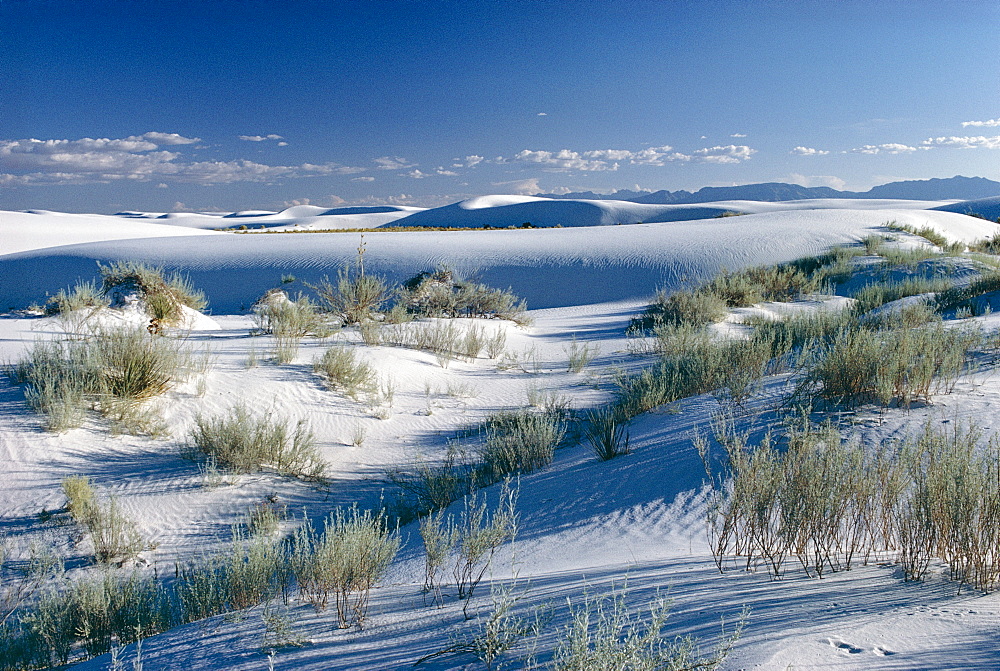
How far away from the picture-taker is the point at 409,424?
7.13m

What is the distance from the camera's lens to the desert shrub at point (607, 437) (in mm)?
5312

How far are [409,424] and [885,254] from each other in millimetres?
17739

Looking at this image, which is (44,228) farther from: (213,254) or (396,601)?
(396,601)

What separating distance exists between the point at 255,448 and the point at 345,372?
221cm

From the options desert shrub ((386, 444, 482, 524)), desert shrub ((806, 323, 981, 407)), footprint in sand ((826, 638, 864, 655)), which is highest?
desert shrub ((806, 323, 981, 407))

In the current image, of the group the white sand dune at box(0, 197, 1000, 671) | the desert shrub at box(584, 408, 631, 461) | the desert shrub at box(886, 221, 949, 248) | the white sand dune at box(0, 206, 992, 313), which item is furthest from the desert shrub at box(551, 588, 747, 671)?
the desert shrub at box(886, 221, 949, 248)

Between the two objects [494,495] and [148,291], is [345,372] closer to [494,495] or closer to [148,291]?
[494,495]

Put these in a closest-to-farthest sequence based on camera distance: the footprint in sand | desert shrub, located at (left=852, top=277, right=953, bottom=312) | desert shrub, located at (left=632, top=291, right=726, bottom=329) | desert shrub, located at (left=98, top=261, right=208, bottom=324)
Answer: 1. the footprint in sand
2. desert shrub, located at (left=98, top=261, right=208, bottom=324)
3. desert shrub, located at (left=632, top=291, right=726, bottom=329)
4. desert shrub, located at (left=852, top=277, right=953, bottom=312)

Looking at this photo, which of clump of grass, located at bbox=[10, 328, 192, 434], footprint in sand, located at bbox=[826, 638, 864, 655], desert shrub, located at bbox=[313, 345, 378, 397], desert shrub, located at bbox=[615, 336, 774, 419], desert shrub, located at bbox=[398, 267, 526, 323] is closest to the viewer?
footprint in sand, located at bbox=[826, 638, 864, 655]

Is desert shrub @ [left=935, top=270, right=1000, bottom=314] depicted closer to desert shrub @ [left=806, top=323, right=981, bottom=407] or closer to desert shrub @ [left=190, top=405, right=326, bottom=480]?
desert shrub @ [left=806, top=323, right=981, bottom=407]

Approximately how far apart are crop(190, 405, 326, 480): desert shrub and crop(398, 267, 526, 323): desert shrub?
7.14 metres

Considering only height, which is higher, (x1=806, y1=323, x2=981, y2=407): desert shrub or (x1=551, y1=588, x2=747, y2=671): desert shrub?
(x1=806, y1=323, x2=981, y2=407): desert shrub

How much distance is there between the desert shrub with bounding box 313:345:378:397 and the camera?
24.9 ft

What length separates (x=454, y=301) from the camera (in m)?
13.3
